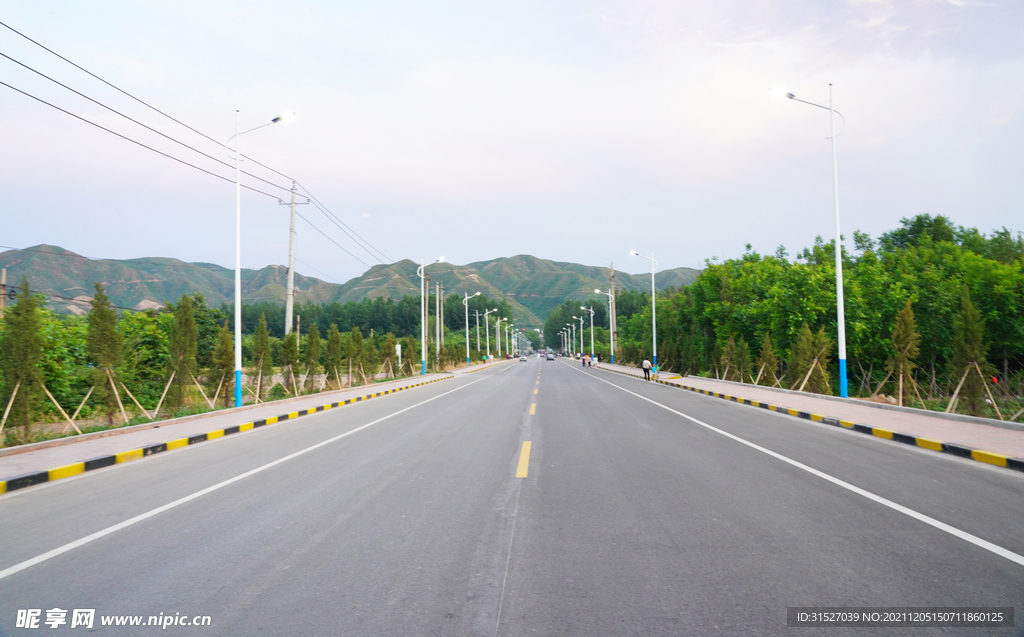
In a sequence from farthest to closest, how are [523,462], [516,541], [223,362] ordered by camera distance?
[223,362] < [523,462] < [516,541]

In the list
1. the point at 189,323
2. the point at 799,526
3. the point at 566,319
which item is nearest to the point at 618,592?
the point at 799,526

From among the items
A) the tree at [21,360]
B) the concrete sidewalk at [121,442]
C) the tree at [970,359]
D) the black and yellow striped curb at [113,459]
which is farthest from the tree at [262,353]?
the tree at [970,359]

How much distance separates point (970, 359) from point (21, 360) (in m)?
21.4

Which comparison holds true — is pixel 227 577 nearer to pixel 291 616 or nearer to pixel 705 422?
pixel 291 616

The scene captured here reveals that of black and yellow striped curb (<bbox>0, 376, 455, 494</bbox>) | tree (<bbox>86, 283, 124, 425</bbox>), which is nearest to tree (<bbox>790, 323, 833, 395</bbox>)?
black and yellow striped curb (<bbox>0, 376, 455, 494</bbox>)

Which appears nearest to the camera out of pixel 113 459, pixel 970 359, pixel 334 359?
pixel 113 459

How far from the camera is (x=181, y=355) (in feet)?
55.6

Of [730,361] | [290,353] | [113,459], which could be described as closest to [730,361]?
[730,361]

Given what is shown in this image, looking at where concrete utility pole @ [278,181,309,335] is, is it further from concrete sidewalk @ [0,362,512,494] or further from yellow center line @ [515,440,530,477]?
yellow center line @ [515,440,530,477]

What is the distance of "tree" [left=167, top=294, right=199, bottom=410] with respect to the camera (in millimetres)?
16688

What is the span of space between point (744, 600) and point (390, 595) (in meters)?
2.27

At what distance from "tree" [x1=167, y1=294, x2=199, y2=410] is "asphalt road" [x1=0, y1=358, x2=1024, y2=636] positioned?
792 cm

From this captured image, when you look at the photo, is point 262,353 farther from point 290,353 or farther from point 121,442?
point 121,442

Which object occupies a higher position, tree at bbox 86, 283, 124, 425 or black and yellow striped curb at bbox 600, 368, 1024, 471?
tree at bbox 86, 283, 124, 425
